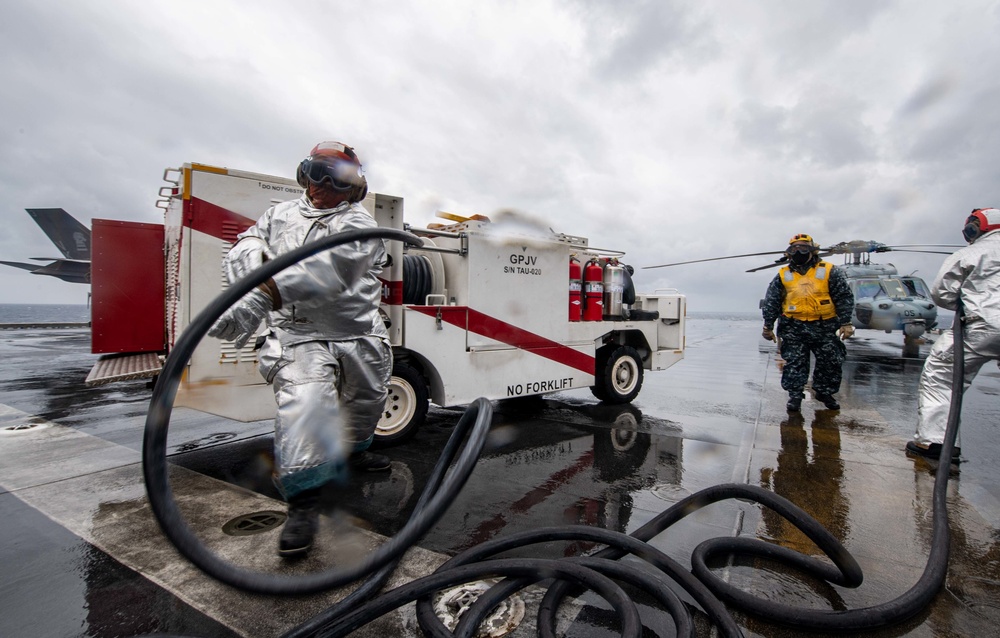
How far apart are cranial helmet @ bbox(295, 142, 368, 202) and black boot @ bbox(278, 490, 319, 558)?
1.50 meters

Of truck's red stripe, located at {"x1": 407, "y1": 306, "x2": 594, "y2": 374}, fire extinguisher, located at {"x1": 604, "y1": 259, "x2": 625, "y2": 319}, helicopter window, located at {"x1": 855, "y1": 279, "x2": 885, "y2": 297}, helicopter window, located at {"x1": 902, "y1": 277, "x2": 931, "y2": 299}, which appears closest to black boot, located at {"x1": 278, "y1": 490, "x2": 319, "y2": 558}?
truck's red stripe, located at {"x1": 407, "y1": 306, "x2": 594, "y2": 374}

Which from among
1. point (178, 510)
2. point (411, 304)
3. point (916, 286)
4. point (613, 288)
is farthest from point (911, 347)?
point (178, 510)

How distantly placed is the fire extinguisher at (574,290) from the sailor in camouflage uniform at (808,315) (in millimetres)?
2143

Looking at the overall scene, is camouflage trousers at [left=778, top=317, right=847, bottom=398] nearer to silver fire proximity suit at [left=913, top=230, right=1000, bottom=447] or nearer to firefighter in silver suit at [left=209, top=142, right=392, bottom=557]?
silver fire proximity suit at [left=913, top=230, right=1000, bottom=447]

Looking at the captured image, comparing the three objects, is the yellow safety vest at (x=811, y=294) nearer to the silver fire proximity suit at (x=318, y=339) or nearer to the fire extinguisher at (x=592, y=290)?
the fire extinguisher at (x=592, y=290)

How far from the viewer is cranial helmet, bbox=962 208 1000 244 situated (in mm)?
3648

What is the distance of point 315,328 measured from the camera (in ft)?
7.75

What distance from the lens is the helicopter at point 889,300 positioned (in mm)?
11805

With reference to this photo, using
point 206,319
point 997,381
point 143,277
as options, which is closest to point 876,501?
point 206,319

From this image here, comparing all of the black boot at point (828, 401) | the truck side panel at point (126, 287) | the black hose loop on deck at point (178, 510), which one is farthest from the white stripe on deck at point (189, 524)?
the black boot at point (828, 401)

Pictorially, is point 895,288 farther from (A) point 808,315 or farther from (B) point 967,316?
(B) point 967,316

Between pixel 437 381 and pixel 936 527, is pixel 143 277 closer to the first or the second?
pixel 437 381

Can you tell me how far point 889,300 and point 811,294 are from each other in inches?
404

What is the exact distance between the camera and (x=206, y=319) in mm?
1386
